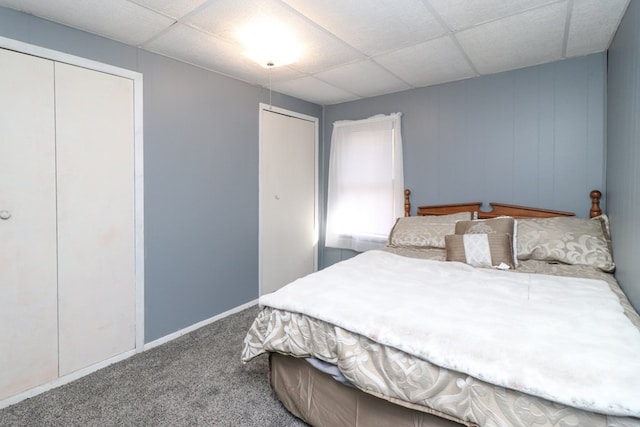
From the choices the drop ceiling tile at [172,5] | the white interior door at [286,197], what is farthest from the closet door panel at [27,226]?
the white interior door at [286,197]

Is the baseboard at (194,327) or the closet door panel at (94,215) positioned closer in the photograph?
the closet door panel at (94,215)

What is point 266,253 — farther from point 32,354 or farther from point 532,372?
point 532,372

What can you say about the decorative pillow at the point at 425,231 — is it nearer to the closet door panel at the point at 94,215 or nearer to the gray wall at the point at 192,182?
the gray wall at the point at 192,182

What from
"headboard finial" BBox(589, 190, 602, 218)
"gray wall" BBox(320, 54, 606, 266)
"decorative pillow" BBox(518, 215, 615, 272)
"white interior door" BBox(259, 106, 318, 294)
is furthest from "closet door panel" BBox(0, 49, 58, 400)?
"headboard finial" BBox(589, 190, 602, 218)

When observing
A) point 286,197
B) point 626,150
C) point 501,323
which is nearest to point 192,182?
point 286,197

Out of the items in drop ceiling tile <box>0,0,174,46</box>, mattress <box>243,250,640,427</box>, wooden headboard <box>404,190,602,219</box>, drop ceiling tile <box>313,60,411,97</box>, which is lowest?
mattress <box>243,250,640,427</box>

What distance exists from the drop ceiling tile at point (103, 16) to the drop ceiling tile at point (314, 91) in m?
1.34

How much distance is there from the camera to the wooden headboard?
249 centimetres

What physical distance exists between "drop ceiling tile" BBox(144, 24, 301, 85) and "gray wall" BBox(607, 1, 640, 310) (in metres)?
2.25

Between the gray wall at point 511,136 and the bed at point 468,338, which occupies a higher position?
the gray wall at point 511,136

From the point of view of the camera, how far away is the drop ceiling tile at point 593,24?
1854mm

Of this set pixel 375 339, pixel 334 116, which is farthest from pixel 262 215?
pixel 375 339

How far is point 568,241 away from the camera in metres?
2.21

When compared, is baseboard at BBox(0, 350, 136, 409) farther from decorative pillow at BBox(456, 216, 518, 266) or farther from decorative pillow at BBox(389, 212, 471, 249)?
decorative pillow at BBox(456, 216, 518, 266)
